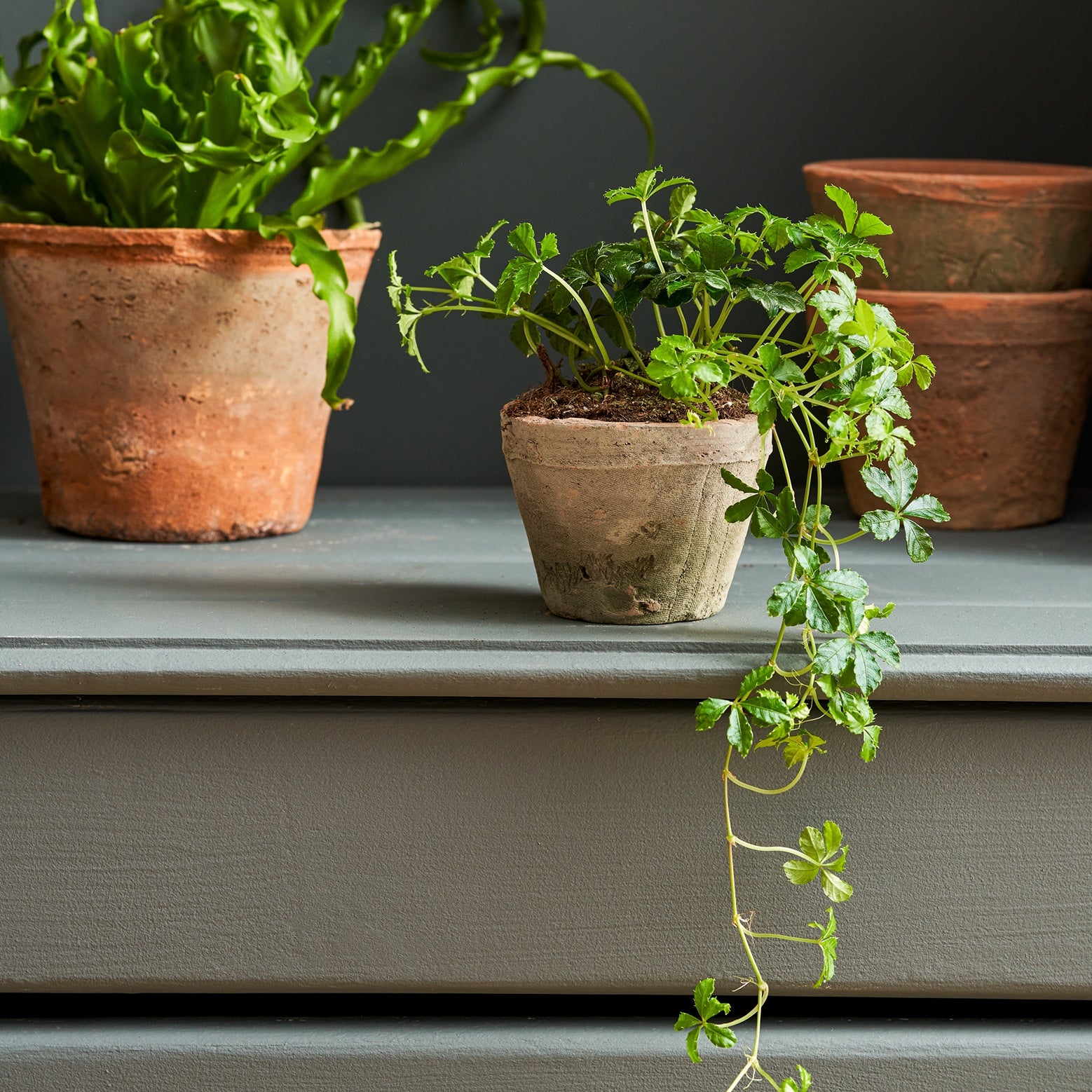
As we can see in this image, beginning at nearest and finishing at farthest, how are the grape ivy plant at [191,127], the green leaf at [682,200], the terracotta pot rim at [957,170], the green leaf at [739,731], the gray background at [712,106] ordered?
the green leaf at [739,731]
the green leaf at [682,200]
the grape ivy plant at [191,127]
the terracotta pot rim at [957,170]
the gray background at [712,106]

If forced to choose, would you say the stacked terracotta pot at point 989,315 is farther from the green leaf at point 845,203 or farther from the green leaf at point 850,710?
the green leaf at point 850,710

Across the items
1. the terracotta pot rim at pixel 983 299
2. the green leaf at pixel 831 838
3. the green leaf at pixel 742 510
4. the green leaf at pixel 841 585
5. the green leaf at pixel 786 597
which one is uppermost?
the terracotta pot rim at pixel 983 299

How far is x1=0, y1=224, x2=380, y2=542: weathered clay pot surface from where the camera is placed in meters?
0.96

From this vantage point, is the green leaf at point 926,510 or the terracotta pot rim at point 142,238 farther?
the terracotta pot rim at point 142,238

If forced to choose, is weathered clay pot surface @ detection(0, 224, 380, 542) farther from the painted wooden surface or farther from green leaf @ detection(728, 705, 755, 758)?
green leaf @ detection(728, 705, 755, 758)

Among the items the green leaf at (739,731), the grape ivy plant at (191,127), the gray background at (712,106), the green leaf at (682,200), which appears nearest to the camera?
the green leaf at (739,731)

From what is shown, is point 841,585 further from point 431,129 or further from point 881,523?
point 431,129

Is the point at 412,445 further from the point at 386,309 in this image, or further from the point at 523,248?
the point at 523,248

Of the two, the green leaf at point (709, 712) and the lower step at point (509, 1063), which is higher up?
the green leaf at point (709, 712)

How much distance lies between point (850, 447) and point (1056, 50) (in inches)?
28.4

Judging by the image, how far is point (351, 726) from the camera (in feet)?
2.41

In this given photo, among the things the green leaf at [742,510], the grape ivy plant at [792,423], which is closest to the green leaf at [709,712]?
the grape ivy plant at [792,423]

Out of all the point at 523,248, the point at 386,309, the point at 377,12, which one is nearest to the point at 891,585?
the point at 523,248

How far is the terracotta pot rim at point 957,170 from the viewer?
3.33ft
